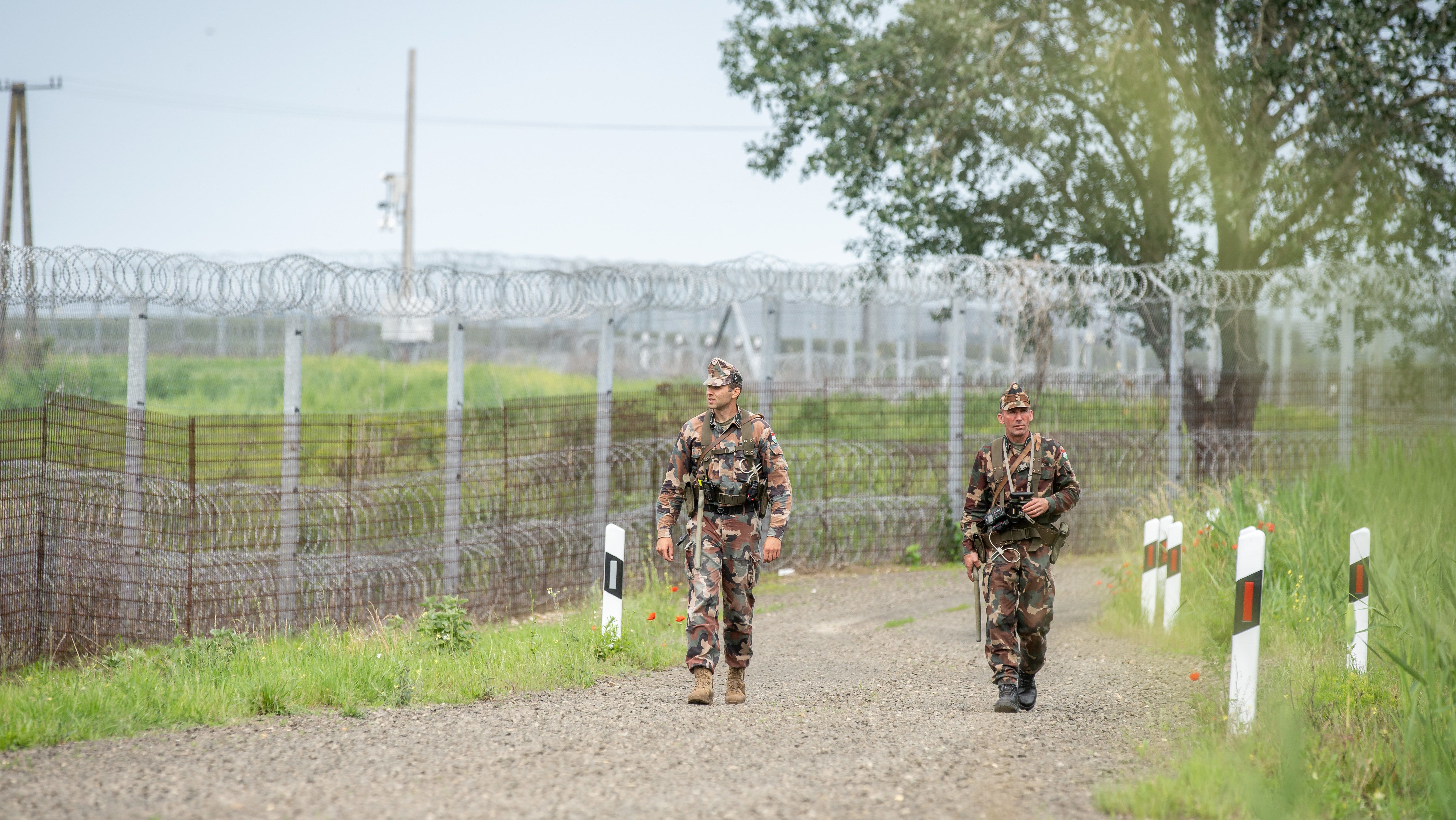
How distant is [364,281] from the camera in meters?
8.77

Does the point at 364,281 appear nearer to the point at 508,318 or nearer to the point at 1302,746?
the point at 508,318

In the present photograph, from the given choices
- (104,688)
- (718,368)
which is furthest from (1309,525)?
(104,688)

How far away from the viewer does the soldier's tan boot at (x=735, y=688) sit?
6.17 metres

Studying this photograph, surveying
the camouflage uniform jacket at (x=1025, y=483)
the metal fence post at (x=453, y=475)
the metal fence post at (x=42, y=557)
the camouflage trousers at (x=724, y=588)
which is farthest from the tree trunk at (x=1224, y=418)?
the metal fence post at (x=42, y=557)

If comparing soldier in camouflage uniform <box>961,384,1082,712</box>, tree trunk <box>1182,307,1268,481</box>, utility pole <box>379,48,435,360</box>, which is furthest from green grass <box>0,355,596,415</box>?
soldier in camouflage uniform <box>961,384,1082,712</box>

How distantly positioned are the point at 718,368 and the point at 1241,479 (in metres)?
5.82

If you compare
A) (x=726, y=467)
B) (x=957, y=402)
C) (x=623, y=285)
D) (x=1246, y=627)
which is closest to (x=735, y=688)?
(x=726, y=467)

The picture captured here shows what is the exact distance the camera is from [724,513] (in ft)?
20.5

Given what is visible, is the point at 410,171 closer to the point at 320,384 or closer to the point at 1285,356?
the point at 320,384

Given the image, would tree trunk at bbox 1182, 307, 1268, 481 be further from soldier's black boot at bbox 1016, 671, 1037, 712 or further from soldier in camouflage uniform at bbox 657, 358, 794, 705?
soldier in camouflage uniform at bbox 657, 358, 794, 705

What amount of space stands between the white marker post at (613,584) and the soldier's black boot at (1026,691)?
7.29 ft

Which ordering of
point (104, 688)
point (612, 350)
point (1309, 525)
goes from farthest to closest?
point (612, 350), point (1309, 525), point (104, 688)

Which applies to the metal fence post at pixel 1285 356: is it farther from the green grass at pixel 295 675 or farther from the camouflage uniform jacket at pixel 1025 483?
the green grass at pixel 295 675

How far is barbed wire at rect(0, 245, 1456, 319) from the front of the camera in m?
7.92
